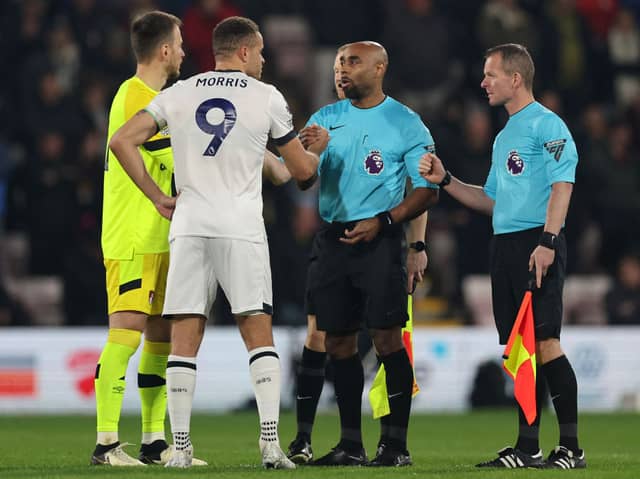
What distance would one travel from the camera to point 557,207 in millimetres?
7930

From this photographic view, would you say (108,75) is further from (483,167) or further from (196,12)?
(483,167)

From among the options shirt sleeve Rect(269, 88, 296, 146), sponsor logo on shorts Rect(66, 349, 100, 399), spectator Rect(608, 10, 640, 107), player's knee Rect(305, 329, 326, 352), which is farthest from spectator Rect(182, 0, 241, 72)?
shirt sleeve Rect(269, 88, 296, 146)

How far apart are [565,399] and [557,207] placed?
110 centimetres

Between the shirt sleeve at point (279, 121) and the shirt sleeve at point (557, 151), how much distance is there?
4.94 feet

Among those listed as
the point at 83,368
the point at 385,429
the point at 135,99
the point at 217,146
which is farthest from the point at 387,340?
the point at 83,368

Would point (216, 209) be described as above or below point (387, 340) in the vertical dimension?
above

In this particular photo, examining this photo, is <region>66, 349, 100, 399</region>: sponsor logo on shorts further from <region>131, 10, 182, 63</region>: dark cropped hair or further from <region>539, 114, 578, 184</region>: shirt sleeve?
<region>539, 114, 578, 184</region>: shirt sleeve

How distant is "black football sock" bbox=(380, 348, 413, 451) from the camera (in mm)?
8164

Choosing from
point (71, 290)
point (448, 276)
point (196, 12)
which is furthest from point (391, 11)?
point (71, 290)

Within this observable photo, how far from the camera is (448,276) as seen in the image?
17.0 m

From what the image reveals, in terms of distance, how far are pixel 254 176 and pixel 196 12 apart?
412 inches

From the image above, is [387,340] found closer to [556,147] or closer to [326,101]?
[556,147]

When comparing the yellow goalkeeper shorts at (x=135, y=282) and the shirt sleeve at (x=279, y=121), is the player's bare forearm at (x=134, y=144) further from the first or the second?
the yellow goalkeeper shorts at (x=135, y=282)

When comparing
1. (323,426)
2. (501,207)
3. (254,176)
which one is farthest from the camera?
(323,426)
